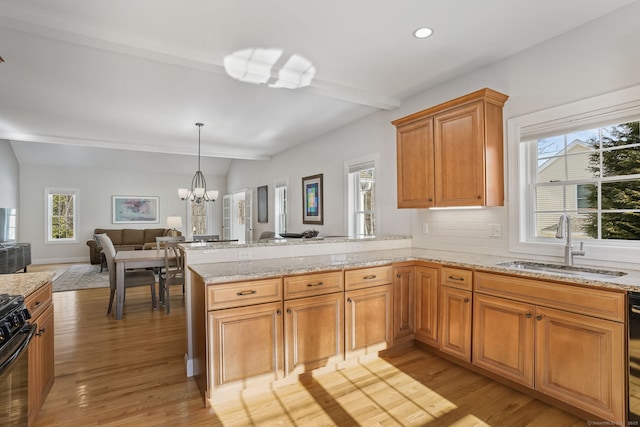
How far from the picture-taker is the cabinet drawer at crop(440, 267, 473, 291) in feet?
8.62

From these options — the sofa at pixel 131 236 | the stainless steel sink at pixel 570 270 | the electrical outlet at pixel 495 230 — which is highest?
the electrical outlet at pixel 495 230

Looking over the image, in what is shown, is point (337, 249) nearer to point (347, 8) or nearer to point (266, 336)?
point (266, 336)

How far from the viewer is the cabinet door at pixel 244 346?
221 centimetres

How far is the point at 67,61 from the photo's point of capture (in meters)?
3.09

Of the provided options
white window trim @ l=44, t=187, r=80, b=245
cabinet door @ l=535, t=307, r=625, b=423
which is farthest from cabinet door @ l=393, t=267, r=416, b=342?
white window trim @ l=44, t=187, r=80, b=245

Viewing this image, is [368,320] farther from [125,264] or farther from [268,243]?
[125,264]

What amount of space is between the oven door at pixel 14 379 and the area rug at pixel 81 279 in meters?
4.99

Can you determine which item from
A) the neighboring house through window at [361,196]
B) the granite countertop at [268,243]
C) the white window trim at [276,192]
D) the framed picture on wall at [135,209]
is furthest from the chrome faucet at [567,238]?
the framed picture on wall at [135,209]

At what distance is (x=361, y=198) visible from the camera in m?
4.86

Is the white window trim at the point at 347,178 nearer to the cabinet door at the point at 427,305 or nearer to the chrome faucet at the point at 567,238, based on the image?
the cabinet door at the point at 427,305

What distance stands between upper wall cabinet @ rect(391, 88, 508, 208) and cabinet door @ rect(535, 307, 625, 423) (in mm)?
1042

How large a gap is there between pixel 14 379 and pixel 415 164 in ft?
10.4

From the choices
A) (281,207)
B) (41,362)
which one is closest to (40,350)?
(41,362)

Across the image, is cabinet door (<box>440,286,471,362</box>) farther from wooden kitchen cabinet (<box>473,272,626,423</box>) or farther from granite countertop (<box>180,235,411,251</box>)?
granite countertop (<box>180,235,411,251</box>)
